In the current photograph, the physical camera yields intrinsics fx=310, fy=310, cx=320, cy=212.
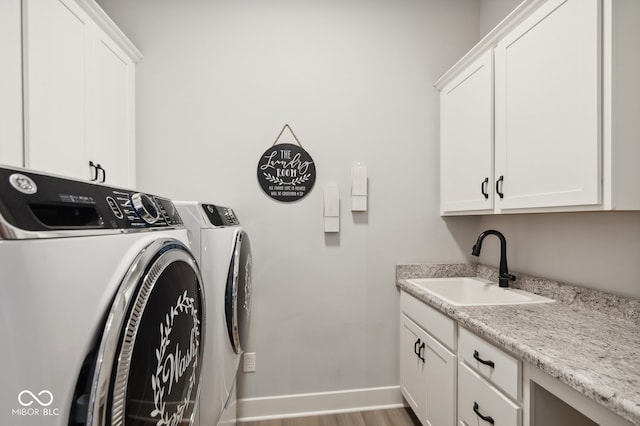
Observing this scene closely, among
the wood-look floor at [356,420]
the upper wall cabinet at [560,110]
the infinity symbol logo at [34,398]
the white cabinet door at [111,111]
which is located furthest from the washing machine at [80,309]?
the wood-look floor at [356,420]

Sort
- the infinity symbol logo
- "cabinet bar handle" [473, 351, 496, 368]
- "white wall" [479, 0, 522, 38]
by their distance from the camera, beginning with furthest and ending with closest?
1. "white wall" [479, 0, 522, 38]
2. "cabinet bar handle" [473, 351, 496, 368]
3. the infinity symbol logo

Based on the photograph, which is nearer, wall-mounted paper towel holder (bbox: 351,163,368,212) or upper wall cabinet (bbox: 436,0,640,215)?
upper wall cabinet (bbox: 436,0,640,215)

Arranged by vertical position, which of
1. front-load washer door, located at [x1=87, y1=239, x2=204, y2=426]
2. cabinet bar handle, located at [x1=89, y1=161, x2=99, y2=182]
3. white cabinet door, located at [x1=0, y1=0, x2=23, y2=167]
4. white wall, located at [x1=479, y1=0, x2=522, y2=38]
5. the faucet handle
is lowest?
the faucet handle

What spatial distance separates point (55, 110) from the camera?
129 centimetres

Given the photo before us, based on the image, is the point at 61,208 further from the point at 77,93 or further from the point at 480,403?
the point at 480,403

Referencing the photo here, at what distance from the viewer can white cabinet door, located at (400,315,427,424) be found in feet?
5.87

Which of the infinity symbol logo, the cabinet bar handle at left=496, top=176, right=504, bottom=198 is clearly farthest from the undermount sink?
the infinity symbol logo

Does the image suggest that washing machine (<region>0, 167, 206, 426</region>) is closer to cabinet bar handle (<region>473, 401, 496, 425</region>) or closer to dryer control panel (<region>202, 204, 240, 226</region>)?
dryer control panel (<region>202, 204, 240, 226</region>)

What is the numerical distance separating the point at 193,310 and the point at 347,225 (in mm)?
1455

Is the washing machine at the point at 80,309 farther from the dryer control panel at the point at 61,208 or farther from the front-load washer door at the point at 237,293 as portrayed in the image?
the front-load washer door at the point at 237,293

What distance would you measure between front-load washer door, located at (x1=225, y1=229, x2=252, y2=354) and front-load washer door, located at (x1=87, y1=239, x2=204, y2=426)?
1.17ft

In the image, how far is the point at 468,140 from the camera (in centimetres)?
185

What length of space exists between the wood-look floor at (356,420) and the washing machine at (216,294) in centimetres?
97

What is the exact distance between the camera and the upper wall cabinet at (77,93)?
1185 millimetres
